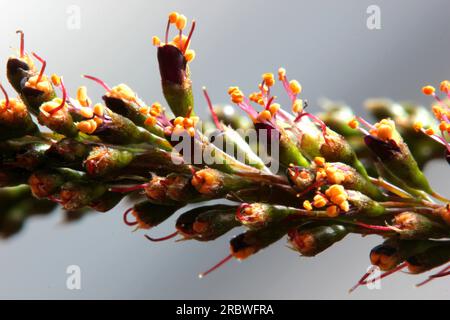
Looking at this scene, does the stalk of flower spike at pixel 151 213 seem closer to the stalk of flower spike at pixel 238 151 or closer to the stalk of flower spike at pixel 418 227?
the stalk of flower spike at pixel 238 151

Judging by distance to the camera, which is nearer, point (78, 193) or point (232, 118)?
point (78, 193)

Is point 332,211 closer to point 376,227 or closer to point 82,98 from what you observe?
point 376,227

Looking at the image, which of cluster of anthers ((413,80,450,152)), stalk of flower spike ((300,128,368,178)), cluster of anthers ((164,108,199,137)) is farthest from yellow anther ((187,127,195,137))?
cluster of anthers ((413,80,450,152))

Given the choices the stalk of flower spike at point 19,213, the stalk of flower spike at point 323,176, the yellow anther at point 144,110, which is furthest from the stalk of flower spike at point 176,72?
the stalk of flower spike at point 19,213

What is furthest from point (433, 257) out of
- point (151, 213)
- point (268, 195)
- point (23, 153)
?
point (23, 153)

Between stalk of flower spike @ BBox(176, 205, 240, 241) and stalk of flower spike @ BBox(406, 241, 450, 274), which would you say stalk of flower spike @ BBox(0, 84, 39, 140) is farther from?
stalk of flower spike @ BBox(406, 241, 450, 274)

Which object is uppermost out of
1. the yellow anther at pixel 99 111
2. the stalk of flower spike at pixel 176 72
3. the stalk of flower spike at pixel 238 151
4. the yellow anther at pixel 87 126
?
the stalk of flower spike at pixel 176 72

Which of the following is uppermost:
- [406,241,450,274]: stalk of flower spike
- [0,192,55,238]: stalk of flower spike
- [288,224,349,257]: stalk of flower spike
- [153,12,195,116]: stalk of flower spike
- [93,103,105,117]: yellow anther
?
[153,12,195,116]: stalk of flower spike
